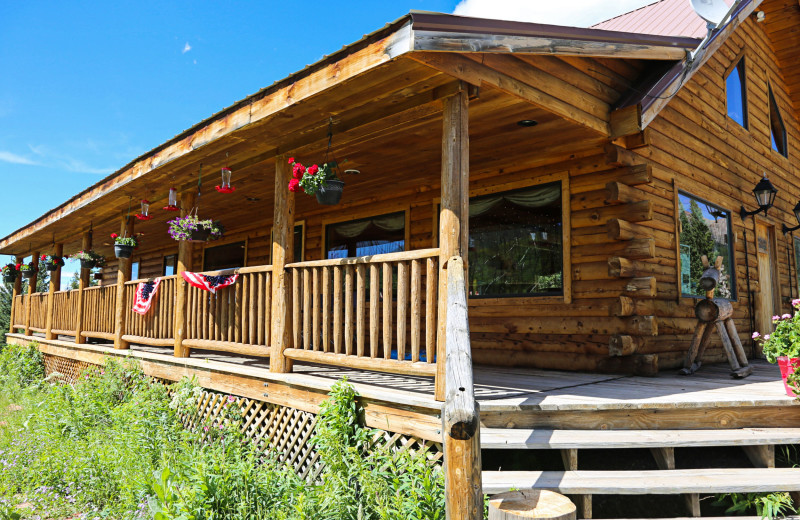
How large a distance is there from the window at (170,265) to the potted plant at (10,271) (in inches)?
142

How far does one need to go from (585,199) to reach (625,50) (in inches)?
67.3

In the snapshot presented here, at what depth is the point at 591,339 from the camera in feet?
19.6

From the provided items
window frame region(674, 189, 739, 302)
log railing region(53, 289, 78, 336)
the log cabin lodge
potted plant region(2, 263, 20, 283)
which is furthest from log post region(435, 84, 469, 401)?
potted plant region(2, 263, 20, 283)

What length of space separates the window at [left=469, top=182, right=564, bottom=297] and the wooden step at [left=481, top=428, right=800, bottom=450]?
2.71 meters

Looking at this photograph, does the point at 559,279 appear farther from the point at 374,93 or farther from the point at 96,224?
the point at 96,224

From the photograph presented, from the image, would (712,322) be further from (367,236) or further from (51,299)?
(51,299)

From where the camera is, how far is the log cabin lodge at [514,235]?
3.77m

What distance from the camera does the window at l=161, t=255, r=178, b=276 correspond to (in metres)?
14.7

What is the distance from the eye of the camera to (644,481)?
10.7 ft

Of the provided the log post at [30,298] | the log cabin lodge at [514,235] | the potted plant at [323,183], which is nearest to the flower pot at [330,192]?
the potted plant at [323,183]

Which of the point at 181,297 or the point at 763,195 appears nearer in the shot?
the point at 181,297

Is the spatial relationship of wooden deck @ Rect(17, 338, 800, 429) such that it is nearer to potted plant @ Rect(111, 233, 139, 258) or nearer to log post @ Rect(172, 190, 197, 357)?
log post @ Rect(172, 190, 197, 357)

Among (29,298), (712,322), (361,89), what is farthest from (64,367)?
(712,322)

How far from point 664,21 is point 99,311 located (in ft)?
34.4
